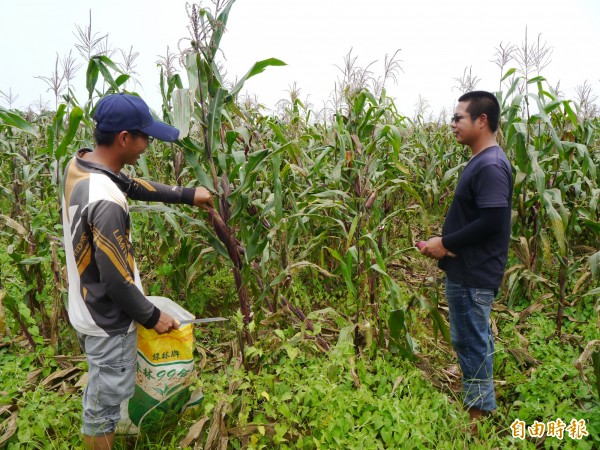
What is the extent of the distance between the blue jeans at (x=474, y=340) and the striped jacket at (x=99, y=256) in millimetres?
1636

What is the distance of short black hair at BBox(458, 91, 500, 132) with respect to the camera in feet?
7.36

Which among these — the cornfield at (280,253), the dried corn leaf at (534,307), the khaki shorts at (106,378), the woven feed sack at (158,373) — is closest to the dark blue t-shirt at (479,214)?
the cornfield at (280,253)

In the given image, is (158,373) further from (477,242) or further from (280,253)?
(477,242)

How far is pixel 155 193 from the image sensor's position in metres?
2.25

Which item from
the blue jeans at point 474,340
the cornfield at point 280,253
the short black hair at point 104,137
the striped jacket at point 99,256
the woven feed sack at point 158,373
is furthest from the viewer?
the blue jeans at point 474,340

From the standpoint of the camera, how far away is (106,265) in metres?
1.66

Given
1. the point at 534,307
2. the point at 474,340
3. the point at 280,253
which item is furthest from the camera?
the point at 534,307

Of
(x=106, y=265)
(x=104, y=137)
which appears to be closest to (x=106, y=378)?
(x=106, y=265)

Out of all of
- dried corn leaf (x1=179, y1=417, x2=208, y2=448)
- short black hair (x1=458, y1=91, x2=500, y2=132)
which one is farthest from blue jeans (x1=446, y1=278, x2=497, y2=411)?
dried corn leaf (x1=179, y1=417, x2=208, y2=448)

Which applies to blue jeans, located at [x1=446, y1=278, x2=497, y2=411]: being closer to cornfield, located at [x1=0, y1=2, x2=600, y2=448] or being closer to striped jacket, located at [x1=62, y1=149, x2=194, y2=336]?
cornfield, located at [x1=0, y1=2, x2=600, y2=448]

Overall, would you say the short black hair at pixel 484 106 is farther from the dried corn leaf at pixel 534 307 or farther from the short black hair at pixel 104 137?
the short black hair at pixel 104 137

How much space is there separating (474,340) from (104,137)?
7.09ft

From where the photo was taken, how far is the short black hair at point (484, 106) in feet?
7.36

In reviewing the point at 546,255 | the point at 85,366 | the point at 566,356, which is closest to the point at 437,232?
the point at 546,255
